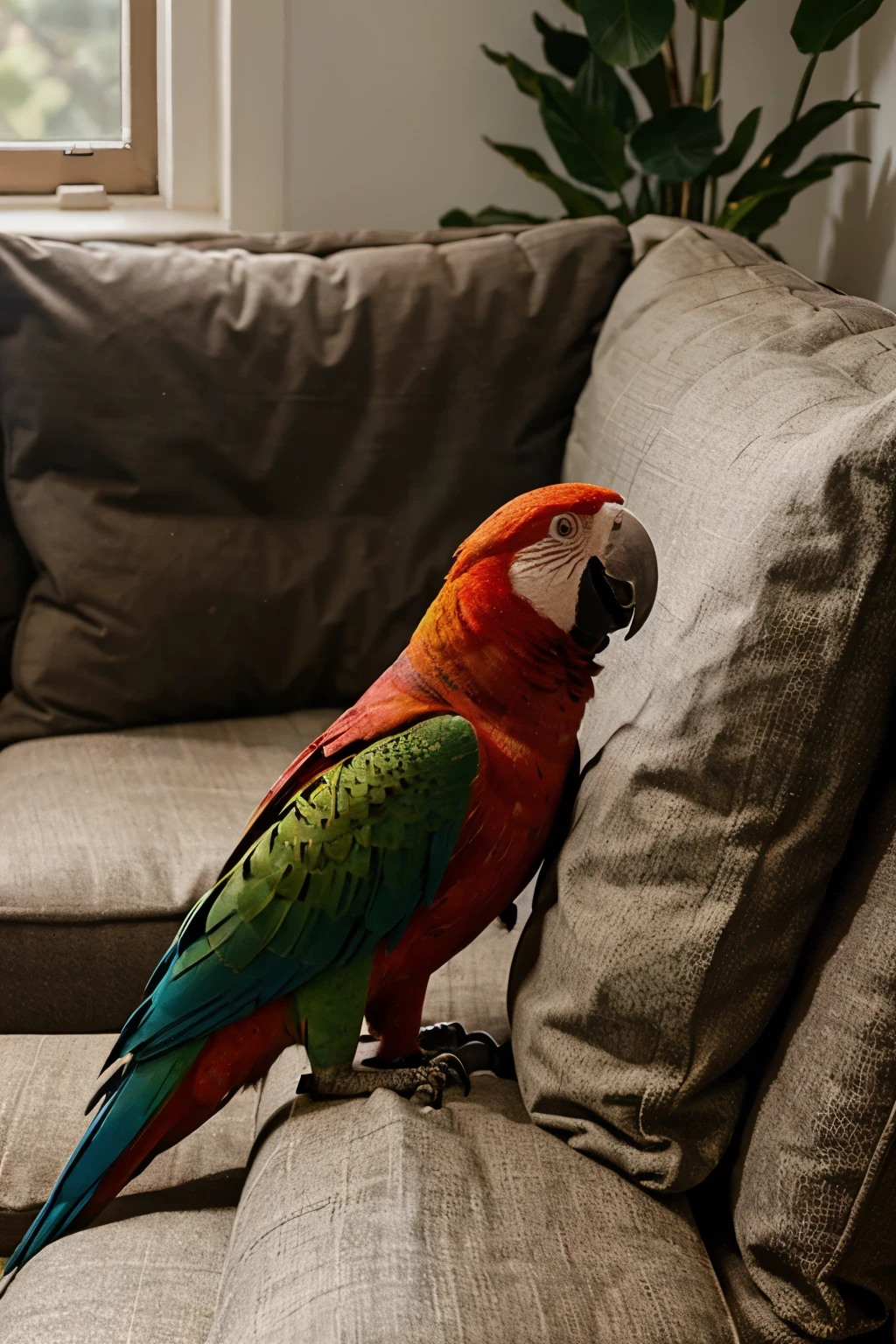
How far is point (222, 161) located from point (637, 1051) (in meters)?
1.87

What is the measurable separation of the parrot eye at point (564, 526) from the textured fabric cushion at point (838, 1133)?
255 millimetres

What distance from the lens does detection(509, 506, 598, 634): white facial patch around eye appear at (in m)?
0.81

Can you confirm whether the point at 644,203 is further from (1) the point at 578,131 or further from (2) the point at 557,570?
(2) the point at 557,570

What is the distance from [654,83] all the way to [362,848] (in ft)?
5.31

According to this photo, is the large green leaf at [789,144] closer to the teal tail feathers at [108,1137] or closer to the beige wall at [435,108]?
the beige wall at [435,108]

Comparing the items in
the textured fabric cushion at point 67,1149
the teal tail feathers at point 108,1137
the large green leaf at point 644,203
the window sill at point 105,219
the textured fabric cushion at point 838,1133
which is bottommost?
the textured fabric cushion at point 67,1149

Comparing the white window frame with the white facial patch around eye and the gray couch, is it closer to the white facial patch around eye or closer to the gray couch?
the gray couch

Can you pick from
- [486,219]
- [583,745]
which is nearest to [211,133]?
[486,219]

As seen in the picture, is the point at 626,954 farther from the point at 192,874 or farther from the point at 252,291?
the point at 252,291

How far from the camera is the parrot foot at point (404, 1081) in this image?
32.5 inches

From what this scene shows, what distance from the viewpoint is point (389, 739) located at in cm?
81

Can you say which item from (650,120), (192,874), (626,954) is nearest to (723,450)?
(626,954)

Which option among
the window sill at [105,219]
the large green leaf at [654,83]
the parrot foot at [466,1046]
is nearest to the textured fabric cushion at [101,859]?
the parrot foot at [466,1046]

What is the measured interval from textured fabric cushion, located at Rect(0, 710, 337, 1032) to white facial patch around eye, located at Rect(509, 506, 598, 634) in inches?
21.9
